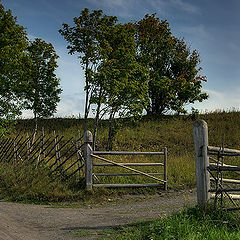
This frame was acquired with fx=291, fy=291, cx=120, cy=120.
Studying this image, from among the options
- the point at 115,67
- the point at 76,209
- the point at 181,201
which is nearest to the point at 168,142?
the point at 115,67

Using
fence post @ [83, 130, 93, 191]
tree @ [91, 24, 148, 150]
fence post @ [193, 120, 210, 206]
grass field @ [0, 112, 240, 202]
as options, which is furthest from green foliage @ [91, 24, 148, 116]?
fence post @ [193, 120, 210, 206]

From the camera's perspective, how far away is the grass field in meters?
9.70

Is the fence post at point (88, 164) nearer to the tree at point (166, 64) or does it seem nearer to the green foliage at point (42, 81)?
the green foliage at point (42, 81)

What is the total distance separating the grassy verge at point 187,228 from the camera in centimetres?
500

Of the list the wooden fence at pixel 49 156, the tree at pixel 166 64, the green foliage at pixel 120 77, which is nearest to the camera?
the wooden fence at pixel 49 156

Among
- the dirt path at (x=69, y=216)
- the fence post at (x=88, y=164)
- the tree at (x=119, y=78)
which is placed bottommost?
the dirt path at (x=69, y=216)

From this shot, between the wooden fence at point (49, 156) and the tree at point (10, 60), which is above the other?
the tree at point (10, 60)

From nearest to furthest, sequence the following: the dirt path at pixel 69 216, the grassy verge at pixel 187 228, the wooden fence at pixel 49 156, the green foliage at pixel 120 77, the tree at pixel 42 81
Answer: the grassy verge at pixel 187 228
the dirt path at pixel 69 216
the wooden fence at pixel 49 156
the green foliage at pixel 120 77
the tree at pixel 42 81

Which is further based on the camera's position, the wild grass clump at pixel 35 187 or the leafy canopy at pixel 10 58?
the leafy canopy at pixel 10 58

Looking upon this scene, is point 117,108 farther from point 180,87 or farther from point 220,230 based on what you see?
point 220,230

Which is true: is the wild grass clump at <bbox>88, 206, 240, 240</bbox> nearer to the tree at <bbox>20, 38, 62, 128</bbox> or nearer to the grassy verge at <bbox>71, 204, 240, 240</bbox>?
the grassy verge at <bbox>71, 204, 240, 240</bbox>

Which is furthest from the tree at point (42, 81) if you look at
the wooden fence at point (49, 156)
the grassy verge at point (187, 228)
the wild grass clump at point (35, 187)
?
the grassy verge at point (187, 228)

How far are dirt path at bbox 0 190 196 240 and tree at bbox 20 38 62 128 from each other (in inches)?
497

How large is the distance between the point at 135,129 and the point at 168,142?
3.52m
